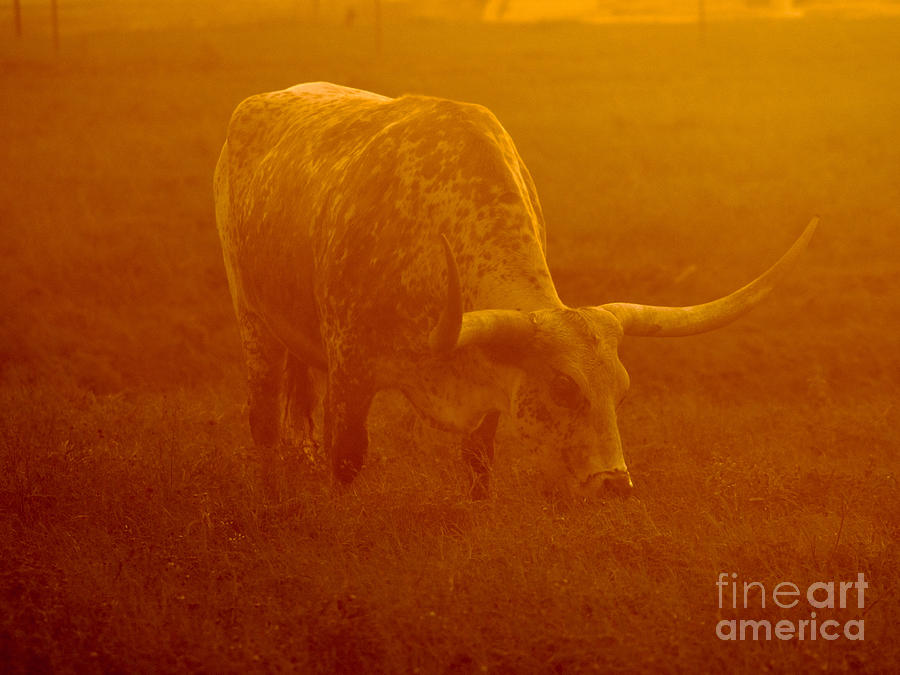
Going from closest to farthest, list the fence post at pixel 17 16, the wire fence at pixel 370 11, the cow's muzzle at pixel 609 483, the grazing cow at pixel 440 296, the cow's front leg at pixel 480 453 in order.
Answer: the cow's muzzle at pixel 609 483 < the grazing cow at pixel 440 296 < the cow's front leg at pixel 480 453 < the fence post at pixel 17 16 < the wire fence at pixel 370 11

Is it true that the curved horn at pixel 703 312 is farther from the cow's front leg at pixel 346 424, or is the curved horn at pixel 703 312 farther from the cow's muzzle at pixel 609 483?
the cow's front leg at pixel 346 424

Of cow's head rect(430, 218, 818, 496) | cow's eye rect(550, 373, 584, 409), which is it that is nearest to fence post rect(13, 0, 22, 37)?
cow's head rect(430, 218, 818, 496)

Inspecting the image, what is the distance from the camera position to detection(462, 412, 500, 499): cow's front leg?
6.13 m

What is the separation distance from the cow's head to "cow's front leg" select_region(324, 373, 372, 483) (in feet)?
2.85

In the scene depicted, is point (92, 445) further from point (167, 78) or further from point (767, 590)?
point (167, 78)

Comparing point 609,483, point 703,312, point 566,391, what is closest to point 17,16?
point 703,312

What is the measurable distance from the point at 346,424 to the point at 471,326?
1223 millimetres

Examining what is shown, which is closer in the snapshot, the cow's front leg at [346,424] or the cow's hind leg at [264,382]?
the cow's front leg at [346,424]

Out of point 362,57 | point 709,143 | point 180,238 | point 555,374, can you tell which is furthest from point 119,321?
point 362,57

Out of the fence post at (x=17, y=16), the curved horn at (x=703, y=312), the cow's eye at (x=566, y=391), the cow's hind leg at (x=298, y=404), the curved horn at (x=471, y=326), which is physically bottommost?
the cow's hind leg at (x=298, y=404)

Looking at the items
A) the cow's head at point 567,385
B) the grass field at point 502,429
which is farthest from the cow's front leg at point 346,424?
the cow's head at point 567,385

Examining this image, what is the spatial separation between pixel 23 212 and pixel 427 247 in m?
9.52

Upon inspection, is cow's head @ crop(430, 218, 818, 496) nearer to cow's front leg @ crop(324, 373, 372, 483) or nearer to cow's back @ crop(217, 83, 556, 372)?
cow's back @ crop(217, 83, 556, 372)

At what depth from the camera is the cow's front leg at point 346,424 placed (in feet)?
18.9
